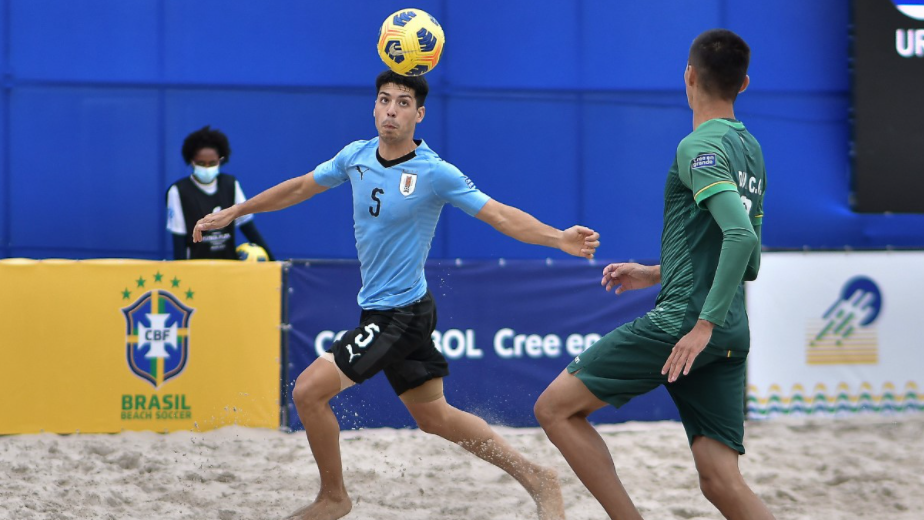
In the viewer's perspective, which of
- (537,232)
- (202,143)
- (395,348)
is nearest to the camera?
(537,232)

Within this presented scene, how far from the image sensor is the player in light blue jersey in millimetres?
4879

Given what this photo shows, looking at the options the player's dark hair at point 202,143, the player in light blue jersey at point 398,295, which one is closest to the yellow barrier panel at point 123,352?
the player's dark hair at point 202,143

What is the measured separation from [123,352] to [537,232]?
3685mm

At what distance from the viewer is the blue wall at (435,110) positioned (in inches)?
409

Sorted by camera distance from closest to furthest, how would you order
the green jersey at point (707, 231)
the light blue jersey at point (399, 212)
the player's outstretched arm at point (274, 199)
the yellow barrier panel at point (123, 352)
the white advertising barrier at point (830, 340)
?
the green jersey at point (707, 231) < the light blue jersey at point (399, 212) < the player's outstretched arm at point (274, 199) < the yellow barrier panel at point (123, 352) < the white advertising barrier at point (830, 340)

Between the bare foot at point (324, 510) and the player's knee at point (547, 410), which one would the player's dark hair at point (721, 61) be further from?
the bare foot at point (324, 510)

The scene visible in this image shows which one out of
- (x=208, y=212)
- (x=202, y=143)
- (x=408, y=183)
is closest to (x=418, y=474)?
(x=408, y=183)

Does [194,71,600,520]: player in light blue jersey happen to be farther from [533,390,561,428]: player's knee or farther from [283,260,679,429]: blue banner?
[283,260,679,429]: blue banner

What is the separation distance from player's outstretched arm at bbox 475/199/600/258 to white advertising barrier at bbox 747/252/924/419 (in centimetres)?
379

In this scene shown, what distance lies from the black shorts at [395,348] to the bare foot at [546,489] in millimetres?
644

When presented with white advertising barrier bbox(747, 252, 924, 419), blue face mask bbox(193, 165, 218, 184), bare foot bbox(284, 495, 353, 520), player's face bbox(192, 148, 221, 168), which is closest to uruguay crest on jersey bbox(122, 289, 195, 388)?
blue face mask bbox(193, 165, 218, 184)

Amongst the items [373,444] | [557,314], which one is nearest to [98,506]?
[373,444]

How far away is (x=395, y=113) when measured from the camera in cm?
503

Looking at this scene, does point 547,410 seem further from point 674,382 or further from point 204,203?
point 204,203
